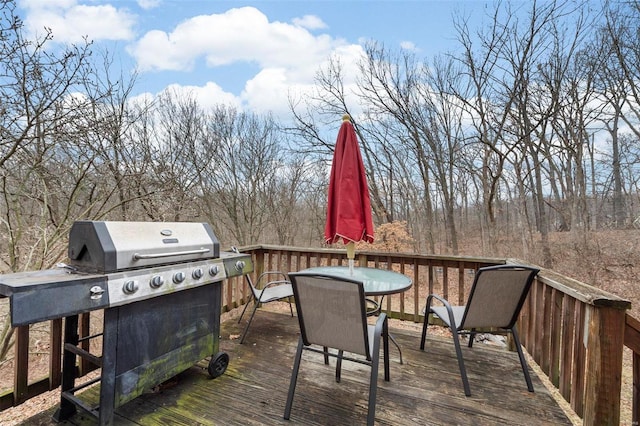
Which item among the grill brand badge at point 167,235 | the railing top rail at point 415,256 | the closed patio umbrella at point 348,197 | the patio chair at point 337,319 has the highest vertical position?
the closed patio umbrella at point 348,197

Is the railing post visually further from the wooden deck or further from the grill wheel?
the grill wheel

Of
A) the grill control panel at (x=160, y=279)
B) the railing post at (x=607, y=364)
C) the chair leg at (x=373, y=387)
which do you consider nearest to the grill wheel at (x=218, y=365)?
the grill control panel at (x=160, y=279)

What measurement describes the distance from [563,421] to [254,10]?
7.49 metres

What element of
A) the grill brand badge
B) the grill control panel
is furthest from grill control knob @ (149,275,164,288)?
the grill brand badge

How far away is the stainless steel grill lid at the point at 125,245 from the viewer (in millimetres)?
1634

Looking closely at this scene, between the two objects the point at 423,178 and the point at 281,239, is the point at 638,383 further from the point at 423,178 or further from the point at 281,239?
the point at 281,239

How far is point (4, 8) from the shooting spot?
2889 mm

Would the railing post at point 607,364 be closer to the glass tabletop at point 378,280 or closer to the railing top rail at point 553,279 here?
the railing top rail at point 553,279

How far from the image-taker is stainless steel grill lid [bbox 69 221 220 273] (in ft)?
5.36

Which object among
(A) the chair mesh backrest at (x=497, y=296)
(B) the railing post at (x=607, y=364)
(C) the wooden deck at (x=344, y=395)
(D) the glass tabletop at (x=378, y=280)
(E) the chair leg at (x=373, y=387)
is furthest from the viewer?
(D) the glass tabletop at (x=378, y=280)

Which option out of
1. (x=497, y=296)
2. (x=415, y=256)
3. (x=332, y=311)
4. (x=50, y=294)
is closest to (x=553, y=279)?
(x=497, y=296)

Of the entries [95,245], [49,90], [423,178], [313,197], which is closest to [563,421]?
[95,245]

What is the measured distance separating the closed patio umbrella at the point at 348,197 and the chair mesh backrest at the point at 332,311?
761 millimetres

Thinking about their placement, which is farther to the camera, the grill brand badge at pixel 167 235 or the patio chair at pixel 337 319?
the grill brand badge at pixel 167 235
